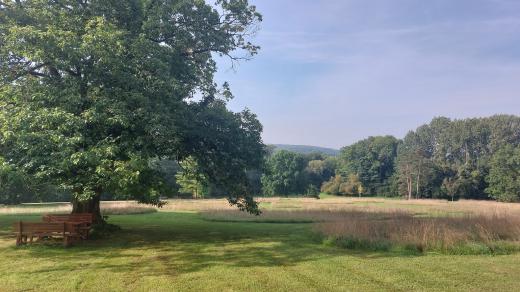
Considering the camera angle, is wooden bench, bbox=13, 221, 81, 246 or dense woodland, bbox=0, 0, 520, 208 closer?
dense woodland, bbox=0, 0, 520, 208

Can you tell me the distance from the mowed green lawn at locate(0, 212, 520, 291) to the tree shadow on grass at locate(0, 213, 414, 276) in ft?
0.10

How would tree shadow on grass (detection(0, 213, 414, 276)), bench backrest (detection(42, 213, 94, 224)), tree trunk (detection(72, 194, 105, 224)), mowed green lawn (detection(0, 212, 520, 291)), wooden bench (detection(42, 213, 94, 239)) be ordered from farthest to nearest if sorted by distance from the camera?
tree trunk (detection(72, 194, 105, 224)) < bench backrest (detection(42, 213, 94, 224)) < wooden bench (detection(42, 213, 94, 239)) < tree shadow on grass (detection(0, 213, 414, 276)) < mowed green lawn (detection(0, 212, 520, 291))

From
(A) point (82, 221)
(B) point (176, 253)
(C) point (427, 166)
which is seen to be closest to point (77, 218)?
(A) point (82, 221)

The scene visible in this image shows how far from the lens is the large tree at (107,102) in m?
14.2

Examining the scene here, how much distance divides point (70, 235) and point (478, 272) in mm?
Answer: 13344

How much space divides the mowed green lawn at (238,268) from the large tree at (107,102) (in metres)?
2.38

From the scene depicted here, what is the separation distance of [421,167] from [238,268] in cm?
9068

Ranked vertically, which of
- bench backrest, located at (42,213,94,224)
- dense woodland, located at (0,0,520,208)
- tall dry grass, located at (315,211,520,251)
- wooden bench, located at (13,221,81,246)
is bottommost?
tall dry grass, located at (315,211,520,251)

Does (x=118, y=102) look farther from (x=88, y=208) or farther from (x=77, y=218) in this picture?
(x=88, y=208)

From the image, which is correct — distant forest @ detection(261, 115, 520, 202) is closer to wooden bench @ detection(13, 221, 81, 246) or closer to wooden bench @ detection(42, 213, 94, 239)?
wooden bench @ detection(42, 213, 94, 239)

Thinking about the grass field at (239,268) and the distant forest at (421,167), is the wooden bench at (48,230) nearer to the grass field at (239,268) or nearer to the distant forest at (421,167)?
the grass field at (239,268)

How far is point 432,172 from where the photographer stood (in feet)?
315

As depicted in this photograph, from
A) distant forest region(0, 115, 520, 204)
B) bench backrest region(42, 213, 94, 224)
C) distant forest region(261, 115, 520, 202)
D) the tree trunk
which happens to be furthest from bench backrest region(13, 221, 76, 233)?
distant forest region(261, 115, 520, 202)

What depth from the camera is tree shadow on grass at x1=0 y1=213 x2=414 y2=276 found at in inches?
488
